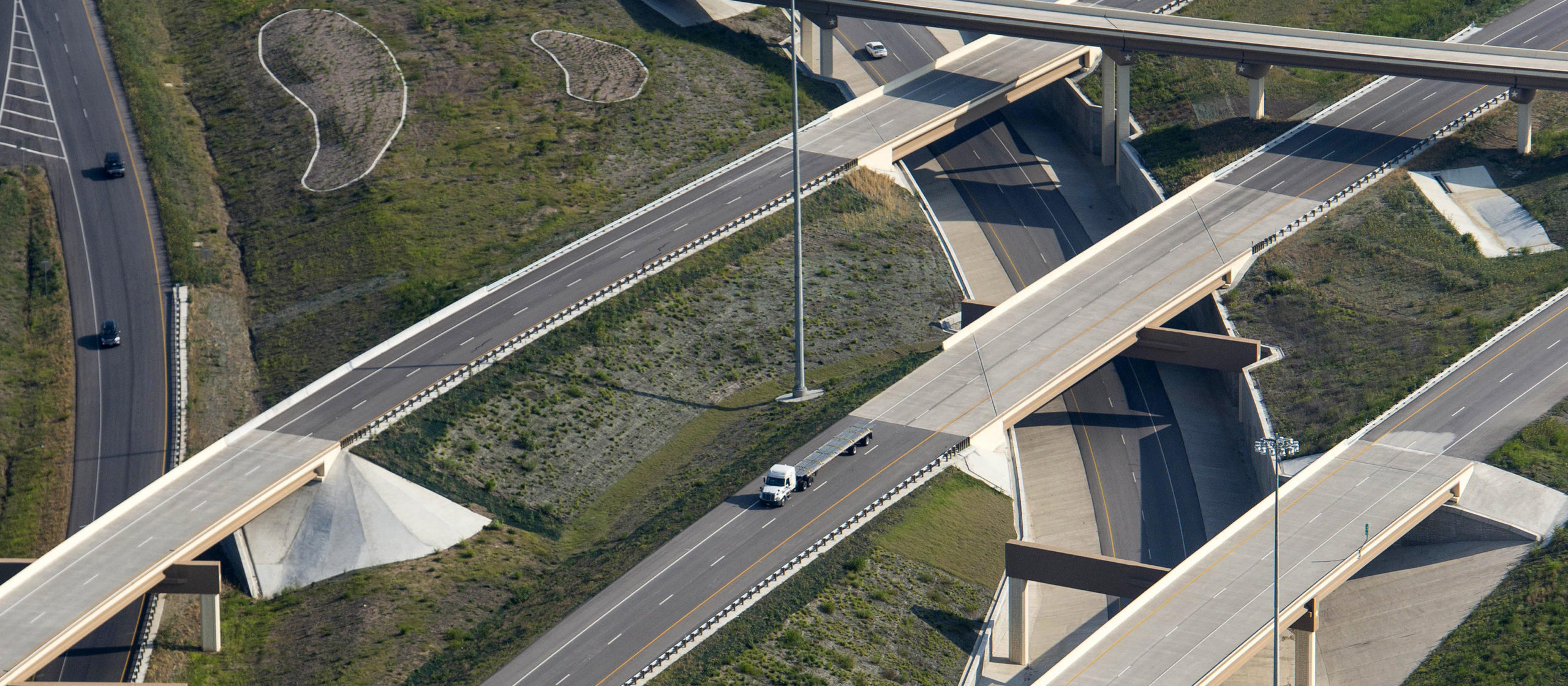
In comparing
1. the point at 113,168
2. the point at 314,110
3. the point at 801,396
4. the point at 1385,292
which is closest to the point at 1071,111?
the point at 1385,292

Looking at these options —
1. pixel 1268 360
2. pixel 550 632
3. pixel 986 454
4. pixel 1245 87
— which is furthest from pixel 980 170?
pixel 550 632

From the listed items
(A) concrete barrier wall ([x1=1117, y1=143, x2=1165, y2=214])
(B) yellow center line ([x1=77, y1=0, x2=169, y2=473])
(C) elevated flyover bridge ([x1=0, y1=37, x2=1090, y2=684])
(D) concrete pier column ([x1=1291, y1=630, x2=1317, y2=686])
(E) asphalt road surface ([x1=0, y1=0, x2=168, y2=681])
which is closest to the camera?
(C) elevated flyover bridge ([x1=0, y1=37, x2=1090, y2=684])

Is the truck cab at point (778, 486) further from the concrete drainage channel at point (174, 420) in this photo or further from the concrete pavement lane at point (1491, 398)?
the concrete pavement lane at point (1491, 398)

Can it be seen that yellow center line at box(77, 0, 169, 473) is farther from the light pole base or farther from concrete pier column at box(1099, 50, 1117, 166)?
concrete pier column at box(1099, 50, 1117, 166)

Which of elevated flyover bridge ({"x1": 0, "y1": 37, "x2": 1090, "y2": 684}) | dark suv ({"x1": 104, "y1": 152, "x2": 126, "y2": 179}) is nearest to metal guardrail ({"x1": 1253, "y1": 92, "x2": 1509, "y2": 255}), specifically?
elevated flyover bridge ({"x1": 0, "y1": 37, "x2": 1090, "y2": 684})

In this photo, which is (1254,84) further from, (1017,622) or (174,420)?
(174,420)

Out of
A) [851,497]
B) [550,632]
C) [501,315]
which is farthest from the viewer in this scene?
[501,315]

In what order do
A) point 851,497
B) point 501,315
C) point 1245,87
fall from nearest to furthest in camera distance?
1. point 851,497
2. point 501,315
3. point 1245,87

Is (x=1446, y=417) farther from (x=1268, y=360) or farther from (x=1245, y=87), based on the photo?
(x=1245, y=87)
